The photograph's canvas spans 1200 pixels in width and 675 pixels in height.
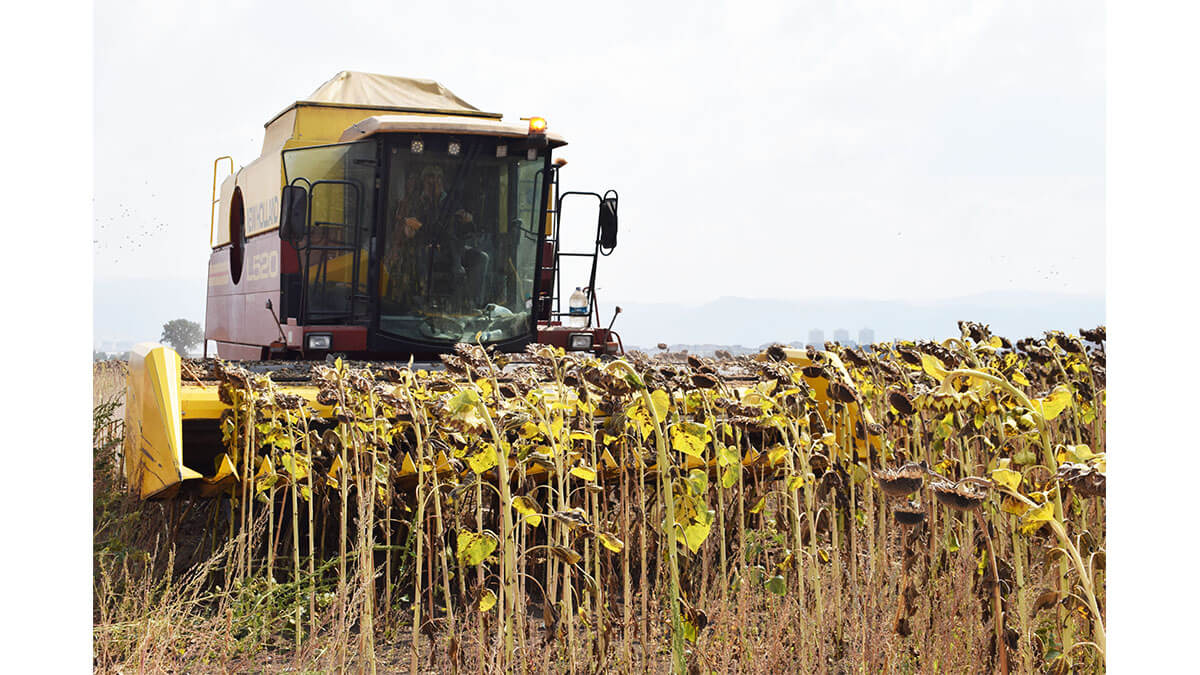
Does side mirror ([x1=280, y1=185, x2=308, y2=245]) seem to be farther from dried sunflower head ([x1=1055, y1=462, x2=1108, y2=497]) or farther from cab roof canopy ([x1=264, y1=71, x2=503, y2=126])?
dried sunflower head ([x1=1055, y1=462, x2=1108, y2=497])

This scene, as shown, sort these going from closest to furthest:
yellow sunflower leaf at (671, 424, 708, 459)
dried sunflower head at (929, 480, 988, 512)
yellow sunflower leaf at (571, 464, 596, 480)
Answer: dried sunflower head at (929, 480, 988, 512) → yellow sunflower leaf at (571, 464, 596, 480) → yellow sunflower leaf at (671, 424, 708, 459)

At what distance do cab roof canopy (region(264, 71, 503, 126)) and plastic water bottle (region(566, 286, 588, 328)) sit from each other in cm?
159

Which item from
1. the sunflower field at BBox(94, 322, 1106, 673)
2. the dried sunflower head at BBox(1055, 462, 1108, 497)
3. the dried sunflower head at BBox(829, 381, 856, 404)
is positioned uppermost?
the dried sunflower head at BBox(829, 381, 856, 404)

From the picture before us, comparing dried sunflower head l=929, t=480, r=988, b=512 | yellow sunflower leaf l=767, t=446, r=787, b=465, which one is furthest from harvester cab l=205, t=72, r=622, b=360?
dried sunflower head l=929, t=480, r=988, b=512

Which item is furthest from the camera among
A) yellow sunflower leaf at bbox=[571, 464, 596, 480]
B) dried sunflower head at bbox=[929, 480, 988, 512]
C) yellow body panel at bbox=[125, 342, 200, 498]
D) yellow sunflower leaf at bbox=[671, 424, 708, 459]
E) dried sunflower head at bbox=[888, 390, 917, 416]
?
yellow body panel at bbox=[125, 342, 200, 498]

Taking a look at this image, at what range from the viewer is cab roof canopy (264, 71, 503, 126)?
7.42m

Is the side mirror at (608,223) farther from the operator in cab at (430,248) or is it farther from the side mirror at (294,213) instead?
the side mirror at (294,213)

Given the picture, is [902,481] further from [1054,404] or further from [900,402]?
[900,402]

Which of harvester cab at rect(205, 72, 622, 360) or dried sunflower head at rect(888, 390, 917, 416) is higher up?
harvester cab at rect(205, 72, 622, 360)

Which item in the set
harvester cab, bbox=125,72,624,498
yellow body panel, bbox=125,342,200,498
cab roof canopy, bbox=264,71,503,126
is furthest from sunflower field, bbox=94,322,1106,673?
cab roof canopy, bbox=264,71,503,126

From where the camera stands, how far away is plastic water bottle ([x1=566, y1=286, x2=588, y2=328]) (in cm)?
696

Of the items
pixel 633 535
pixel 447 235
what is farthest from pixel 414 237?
pixel 633 535

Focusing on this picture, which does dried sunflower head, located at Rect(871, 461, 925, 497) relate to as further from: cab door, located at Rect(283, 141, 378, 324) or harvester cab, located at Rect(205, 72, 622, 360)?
cab door, located at Rect(283, 141, 378, 324)

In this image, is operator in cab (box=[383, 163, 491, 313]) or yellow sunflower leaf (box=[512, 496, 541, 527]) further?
operator in cab (box=[383, 163, 491, 313])
